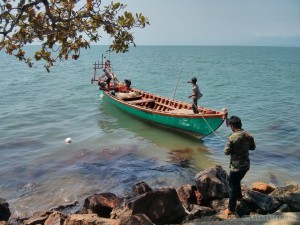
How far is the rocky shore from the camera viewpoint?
680cm

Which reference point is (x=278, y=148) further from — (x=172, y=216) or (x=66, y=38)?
(x=66, y=38)

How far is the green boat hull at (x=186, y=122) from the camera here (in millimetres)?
15984

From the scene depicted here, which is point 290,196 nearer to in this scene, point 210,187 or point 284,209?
point 284,209

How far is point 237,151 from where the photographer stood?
7.29 metres

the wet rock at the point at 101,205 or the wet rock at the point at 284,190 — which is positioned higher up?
the wet rock at the point at 284,190

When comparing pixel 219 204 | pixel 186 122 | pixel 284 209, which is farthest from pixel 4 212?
pixel 186 122

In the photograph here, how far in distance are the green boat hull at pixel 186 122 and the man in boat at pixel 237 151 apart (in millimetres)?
8074

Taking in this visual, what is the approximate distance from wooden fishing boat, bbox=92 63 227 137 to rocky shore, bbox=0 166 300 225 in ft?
15.7

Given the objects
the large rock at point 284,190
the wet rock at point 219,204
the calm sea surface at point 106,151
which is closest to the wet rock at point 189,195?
the wet rock at point 219,204

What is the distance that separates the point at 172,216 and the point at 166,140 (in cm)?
994

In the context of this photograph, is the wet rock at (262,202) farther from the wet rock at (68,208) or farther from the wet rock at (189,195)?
the wet rock at (68,208)

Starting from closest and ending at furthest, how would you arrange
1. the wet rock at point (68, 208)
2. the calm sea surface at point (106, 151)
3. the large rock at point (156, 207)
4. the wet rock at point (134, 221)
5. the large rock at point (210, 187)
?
the wet rock at point (134, 221), the large rock at point (156, 207), the large rock at point (210, 187), the wet rock at point (68, 208), the calm sea surface at point (106, 151)

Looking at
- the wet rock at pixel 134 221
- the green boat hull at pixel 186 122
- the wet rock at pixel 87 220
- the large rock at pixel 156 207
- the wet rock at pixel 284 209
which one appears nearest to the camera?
the wet rock at pixel 134 221

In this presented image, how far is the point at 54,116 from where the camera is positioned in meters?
23.9
